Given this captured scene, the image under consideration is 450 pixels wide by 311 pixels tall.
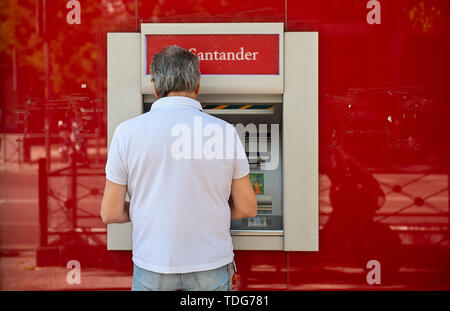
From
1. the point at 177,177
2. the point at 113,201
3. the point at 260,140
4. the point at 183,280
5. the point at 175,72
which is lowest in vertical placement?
the point at 183,280

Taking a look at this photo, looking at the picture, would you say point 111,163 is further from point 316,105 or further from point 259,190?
point 316,105

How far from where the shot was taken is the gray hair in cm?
202

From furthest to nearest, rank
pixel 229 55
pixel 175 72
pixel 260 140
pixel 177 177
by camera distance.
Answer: pixel 260 140
pixel 229 55
pixel 175 72
pixel 177 177

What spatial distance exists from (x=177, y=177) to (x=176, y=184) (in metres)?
0.03

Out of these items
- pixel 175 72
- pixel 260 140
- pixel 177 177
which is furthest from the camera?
pixel 260 140

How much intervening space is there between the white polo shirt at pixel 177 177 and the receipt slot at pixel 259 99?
797mm

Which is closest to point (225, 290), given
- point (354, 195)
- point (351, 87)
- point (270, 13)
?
point (354, 195)

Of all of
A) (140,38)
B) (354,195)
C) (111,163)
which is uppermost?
(140,38)

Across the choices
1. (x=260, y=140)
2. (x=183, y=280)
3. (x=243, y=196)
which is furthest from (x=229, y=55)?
(x=183, y=280)

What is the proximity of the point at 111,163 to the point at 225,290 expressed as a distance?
745 mm

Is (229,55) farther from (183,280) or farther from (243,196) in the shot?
(183,280)

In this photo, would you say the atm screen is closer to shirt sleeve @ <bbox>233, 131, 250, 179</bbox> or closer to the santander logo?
the santander logo

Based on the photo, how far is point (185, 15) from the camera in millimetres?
2902

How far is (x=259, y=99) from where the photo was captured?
283 centimetres
